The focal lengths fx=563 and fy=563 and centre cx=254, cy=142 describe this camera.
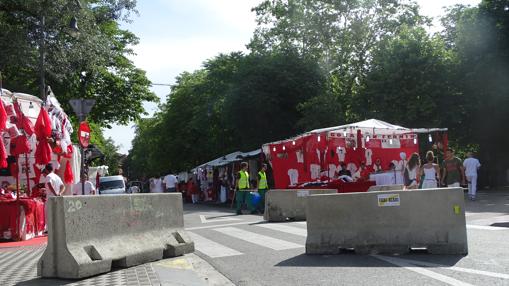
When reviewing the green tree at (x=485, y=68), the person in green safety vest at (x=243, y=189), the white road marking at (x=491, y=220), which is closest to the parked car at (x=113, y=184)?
the person in green safety vest at (x=243, y=189)

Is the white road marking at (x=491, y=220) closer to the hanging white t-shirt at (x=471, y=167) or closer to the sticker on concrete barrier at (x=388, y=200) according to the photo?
the sticker on concrete barrier at (x=388, y=200)

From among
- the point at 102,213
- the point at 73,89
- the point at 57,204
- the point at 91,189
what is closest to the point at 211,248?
the point at 102,213

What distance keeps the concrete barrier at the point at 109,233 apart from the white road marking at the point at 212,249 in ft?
1.35

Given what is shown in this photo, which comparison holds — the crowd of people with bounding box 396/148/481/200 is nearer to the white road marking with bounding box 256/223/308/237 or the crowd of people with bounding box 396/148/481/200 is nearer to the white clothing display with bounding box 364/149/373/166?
the white clothing display with bounding box 364/149/373/166

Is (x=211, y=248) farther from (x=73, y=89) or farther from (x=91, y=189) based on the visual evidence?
(x=73, y=89)

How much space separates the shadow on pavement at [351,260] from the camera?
291 inches

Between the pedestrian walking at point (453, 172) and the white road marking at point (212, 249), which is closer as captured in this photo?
the white road marking at point (212, 249)

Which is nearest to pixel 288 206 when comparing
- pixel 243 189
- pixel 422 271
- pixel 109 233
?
pixel 243 189

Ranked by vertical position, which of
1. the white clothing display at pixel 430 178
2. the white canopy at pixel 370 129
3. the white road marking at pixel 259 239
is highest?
the white canopy at pixel 370 129

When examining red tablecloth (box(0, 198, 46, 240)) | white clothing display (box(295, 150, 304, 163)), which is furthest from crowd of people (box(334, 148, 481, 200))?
red tablecloth (box(0, 198, 46, 240))

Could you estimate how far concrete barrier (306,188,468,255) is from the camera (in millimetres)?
7953

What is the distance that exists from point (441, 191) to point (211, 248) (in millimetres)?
4062

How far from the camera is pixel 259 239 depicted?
10.8 meters

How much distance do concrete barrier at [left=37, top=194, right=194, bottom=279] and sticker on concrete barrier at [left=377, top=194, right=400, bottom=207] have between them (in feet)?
10.4
